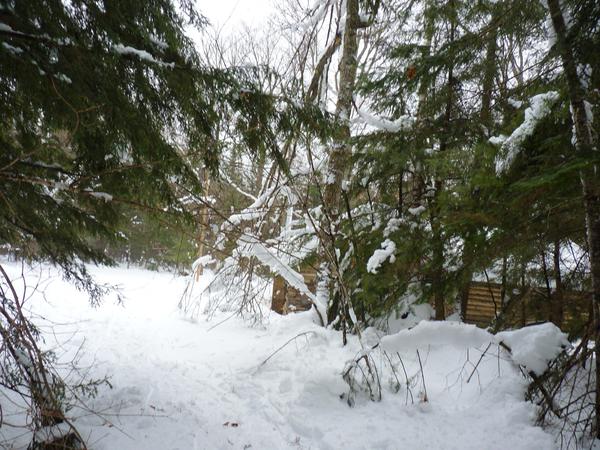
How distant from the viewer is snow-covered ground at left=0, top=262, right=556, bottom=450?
9.53 ft

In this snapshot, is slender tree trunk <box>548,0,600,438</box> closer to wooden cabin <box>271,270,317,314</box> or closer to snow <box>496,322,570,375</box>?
snow <box>496,322,570,375</box>

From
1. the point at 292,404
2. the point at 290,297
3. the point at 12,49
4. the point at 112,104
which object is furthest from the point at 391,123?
the point at 290,297

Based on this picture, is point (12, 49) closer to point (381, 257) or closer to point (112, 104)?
point (112, 104)

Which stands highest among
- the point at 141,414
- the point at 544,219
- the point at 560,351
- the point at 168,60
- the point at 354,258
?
the point at 168,60

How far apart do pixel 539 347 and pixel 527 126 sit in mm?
1916

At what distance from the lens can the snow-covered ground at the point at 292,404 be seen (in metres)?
2.90

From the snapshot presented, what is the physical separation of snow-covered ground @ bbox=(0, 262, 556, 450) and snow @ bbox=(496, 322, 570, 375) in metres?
0.28

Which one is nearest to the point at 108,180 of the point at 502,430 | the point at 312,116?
the point at 312,116

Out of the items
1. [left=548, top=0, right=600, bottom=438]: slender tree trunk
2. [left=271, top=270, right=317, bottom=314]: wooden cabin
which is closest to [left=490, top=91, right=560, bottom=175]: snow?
[left=548, top=0, right=600, bottom=438]: slender tree trunk

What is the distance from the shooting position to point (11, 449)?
8.07 ft

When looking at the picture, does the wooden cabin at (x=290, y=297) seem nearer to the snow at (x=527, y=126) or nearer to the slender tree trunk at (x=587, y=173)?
the snow at (x=527, y=126)

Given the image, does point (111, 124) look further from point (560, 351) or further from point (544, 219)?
point (560, 351)

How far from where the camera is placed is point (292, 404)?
3562 millimetres

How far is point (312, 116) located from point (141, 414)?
3175mm
